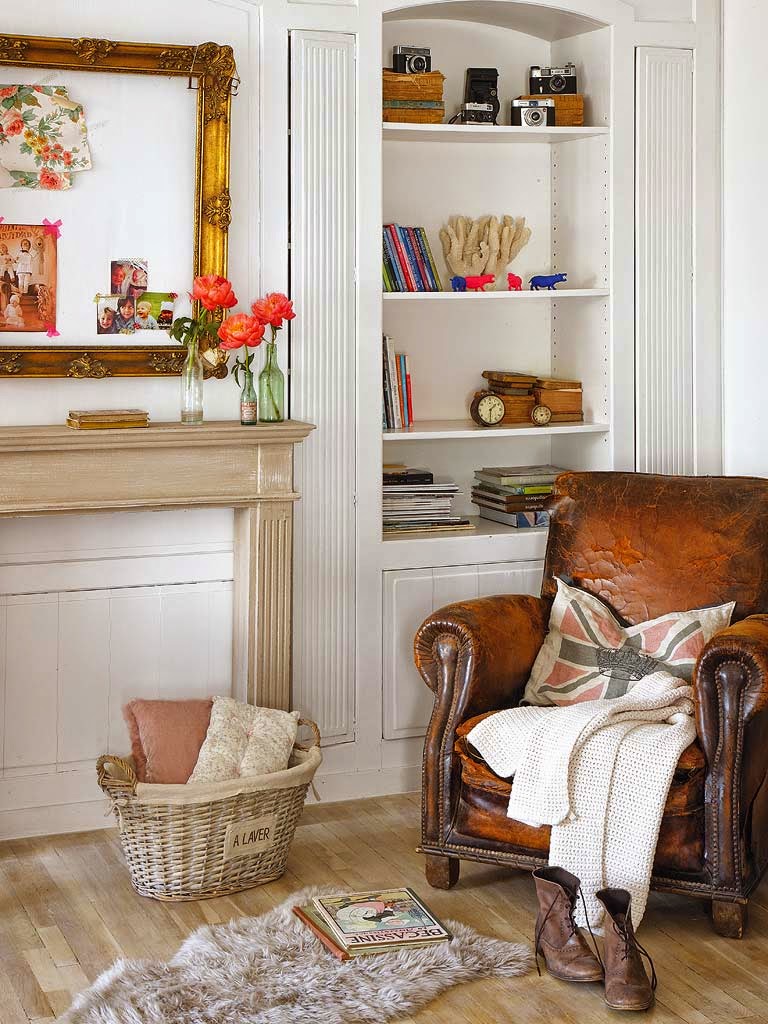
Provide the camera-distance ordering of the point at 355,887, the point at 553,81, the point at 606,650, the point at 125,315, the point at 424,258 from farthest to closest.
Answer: the point at 553,81 → the point at 424,258 → the point at 125,315 → the point at 606,650 → the point at 355,887

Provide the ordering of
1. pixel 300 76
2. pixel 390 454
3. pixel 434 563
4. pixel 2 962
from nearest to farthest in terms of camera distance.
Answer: pixel 2 962 < pixel 300 76 < pixel 434 563 < pixel 390 454

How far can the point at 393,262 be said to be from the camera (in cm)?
396

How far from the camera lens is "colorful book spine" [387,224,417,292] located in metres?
3.95

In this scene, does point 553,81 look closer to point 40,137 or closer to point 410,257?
point 410,257

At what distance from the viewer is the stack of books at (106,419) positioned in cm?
336

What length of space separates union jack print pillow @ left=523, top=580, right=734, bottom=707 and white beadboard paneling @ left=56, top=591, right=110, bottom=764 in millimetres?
1213

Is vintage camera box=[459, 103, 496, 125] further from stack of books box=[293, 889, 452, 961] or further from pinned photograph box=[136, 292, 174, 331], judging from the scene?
stack of books box=[293, 889, 452, 961]

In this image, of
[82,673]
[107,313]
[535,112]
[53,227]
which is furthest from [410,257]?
[82,673]

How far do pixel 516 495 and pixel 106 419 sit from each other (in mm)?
1389

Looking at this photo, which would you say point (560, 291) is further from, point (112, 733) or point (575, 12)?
point (112, 733)

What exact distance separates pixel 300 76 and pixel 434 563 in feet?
4.82

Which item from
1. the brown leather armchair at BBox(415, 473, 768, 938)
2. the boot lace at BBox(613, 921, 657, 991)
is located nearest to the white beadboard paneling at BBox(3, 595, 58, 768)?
the brown leather armchair at BBox(415, 473, 768, 938)

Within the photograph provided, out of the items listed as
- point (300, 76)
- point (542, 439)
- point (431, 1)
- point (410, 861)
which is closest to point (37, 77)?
point (300, 76)

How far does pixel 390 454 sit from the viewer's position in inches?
168
